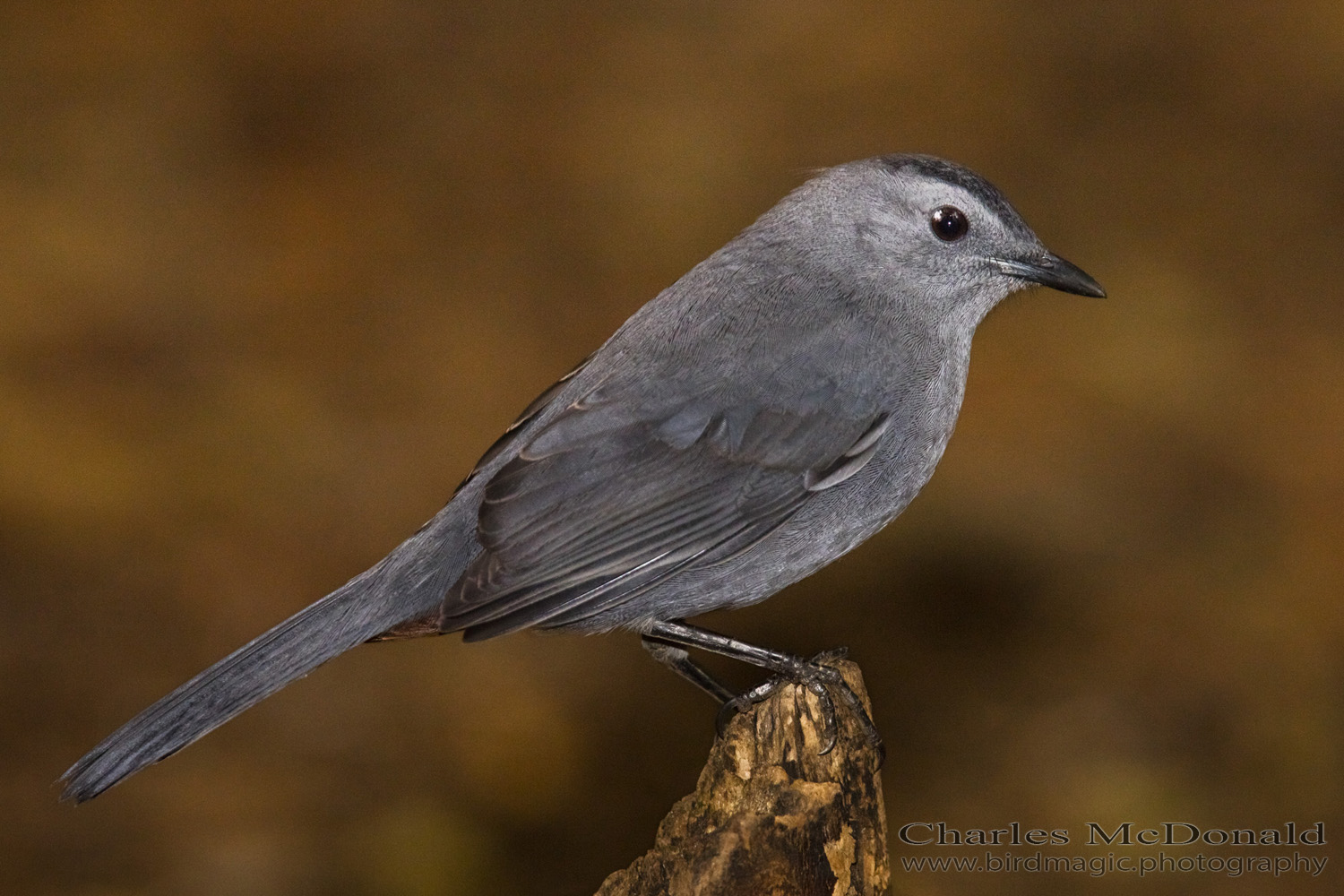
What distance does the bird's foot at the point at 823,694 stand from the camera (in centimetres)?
274

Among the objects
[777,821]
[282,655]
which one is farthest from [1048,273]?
[282,655]

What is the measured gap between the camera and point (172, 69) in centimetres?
593

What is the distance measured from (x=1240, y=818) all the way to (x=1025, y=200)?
9.27 feet

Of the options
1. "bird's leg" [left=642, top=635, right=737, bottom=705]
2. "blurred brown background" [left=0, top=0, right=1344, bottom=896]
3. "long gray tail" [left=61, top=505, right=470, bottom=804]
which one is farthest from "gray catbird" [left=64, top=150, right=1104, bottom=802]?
"blurred brown background" [left=0, top=0, right=1344, bottom=896]

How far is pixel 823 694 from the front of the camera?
9.21 feet

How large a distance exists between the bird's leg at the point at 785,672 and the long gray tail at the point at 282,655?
1.72 feet

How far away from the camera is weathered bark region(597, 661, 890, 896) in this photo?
2.52 m

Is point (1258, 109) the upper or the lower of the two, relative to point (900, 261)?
upper

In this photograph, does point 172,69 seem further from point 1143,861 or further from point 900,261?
point 1143,861

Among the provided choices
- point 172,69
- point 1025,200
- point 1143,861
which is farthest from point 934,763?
point 172,69

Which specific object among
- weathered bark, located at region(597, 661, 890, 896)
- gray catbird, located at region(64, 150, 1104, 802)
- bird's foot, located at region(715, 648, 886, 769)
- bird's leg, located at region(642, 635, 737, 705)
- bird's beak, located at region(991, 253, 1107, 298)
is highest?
bird's beak, located at region(991, 253, 1107, 298)

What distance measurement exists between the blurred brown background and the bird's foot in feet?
4.94

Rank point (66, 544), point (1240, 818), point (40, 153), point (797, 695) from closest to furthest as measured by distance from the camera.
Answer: point (797, 695), point (1240, 818), point (66, 544), point (40, 153)

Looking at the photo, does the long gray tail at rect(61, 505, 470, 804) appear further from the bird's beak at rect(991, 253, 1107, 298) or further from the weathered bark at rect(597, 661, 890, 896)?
the bird's beak at rect(991, 253, 1107, 298)
